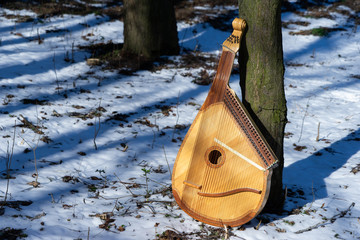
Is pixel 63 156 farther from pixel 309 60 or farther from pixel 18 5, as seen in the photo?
pixel 18 5

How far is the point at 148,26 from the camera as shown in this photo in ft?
22.0

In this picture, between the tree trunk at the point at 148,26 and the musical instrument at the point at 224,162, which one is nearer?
the musical instrument at the point at 224,162

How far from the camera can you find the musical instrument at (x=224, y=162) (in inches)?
100

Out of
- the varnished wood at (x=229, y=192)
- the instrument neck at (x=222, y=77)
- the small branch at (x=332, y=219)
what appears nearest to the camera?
the varnished wood at (x=229, y=192)

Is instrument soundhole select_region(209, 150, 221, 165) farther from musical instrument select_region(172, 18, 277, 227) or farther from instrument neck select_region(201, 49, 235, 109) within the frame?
instrument neck select_region(201, 49, 235, 109)

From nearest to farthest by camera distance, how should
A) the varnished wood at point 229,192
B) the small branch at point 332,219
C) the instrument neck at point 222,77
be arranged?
the varnished wood at point 229,192 → the instrument neck at point 222,77 → the small branch at point 332,219

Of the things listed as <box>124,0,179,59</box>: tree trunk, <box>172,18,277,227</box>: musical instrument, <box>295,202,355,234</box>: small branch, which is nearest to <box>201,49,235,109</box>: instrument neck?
<box>172,18,277,227</box>: musical instrument

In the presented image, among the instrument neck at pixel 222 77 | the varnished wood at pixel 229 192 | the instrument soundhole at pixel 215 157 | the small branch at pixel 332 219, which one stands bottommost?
the small branch at pixel 332 219

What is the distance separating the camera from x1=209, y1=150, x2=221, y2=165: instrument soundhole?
283 cm

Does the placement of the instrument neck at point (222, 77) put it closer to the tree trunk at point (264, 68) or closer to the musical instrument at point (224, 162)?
the musical instrument at point (224, 162)

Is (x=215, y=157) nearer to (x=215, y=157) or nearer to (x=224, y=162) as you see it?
(x=215, y=157)

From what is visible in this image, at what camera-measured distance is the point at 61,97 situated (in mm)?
5094

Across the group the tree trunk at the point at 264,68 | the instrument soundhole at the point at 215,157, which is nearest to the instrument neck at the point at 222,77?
the tree trunk at the point at 264,68

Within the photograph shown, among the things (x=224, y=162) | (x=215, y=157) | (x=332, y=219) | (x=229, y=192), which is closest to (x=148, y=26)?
(x=215, y=157)
